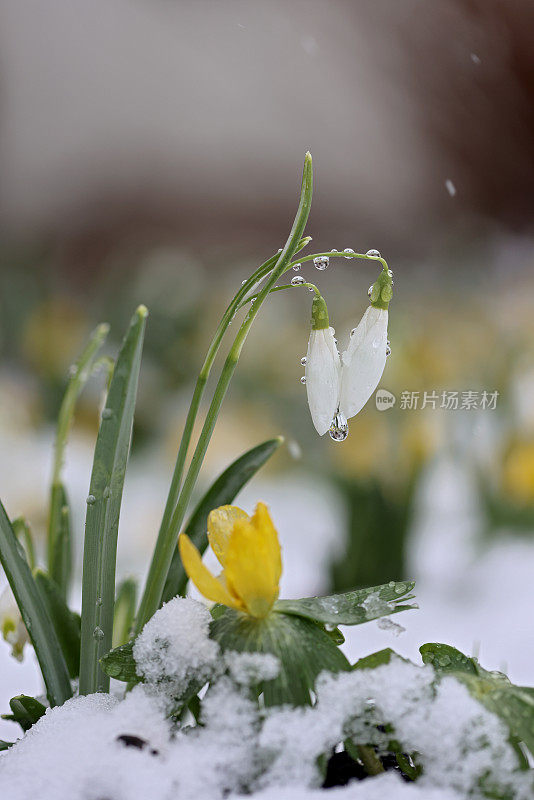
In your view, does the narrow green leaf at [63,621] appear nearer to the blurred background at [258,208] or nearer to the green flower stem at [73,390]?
the green flower stem at [73,390]

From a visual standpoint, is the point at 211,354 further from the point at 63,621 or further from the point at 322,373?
the point at 63,621

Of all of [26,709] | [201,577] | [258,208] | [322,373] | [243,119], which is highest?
[243,119]

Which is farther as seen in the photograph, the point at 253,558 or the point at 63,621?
the point at 63,621

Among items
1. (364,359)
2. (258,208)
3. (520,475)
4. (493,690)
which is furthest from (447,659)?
(258,208)

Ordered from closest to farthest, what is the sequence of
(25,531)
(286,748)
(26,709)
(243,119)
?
1. (286,748)
2. (26,709)
3. (25,531)
4. (243,119)

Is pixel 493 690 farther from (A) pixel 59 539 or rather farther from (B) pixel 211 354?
(A) pixel 59 539

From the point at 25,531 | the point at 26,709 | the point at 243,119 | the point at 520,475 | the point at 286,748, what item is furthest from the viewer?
the point at 243,119

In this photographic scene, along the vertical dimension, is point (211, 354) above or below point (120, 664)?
above

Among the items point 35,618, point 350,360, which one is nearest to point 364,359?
point 350,360
